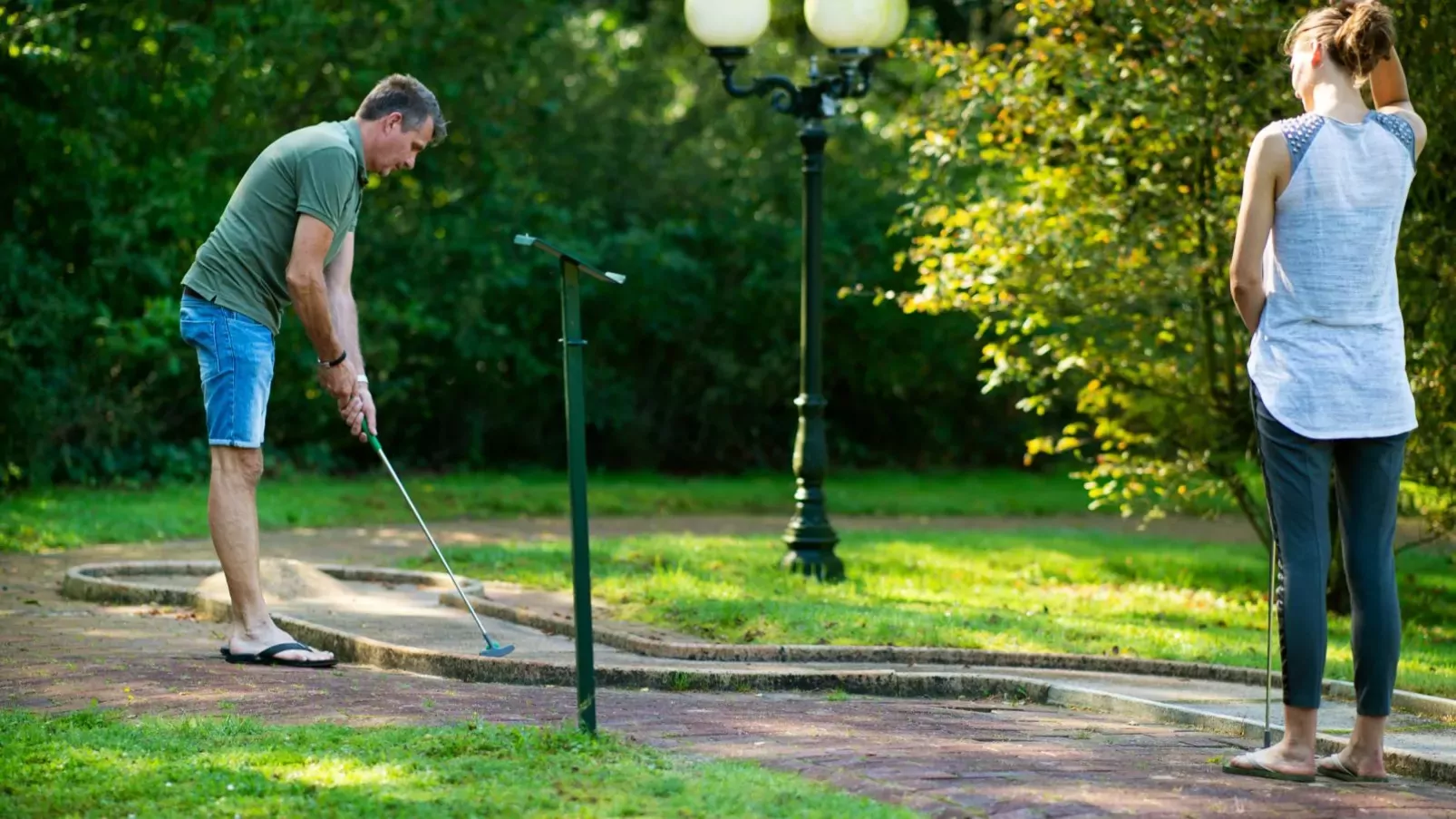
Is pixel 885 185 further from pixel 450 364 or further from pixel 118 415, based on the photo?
pixel 118 415

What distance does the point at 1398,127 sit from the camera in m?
4.96

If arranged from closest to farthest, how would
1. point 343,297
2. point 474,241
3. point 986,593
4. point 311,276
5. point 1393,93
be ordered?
1. point 1393,93
2. point 311,276
3. point 343,297
4. point 986,593
5. point 474,241

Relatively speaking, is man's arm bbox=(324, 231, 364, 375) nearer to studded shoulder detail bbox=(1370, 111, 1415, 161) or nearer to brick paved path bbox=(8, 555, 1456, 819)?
brick paved path bbox=(8, 555, 1456, 819)

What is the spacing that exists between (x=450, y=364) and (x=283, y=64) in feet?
13.5

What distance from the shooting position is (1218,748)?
217 inches

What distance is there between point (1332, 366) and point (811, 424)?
6189 mm

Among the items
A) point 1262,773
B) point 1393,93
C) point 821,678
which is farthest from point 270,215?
point 1262,773

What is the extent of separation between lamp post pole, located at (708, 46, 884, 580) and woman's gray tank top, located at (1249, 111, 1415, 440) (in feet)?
18.7

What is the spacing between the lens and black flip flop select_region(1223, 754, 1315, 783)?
15.7 feet

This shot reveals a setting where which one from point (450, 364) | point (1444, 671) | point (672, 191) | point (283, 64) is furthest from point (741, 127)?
point (1444, 671)

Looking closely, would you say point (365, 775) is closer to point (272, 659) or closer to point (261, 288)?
point (272, 659)

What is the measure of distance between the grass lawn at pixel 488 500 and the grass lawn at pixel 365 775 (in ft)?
24.4

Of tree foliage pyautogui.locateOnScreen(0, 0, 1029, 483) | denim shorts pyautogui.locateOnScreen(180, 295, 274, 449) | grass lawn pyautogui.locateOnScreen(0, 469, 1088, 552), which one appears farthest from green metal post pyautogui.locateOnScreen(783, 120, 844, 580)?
tree foliage pyautogui.locateOnScreen(0, 0, 1029, 483)

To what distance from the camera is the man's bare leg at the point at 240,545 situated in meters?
6.66
